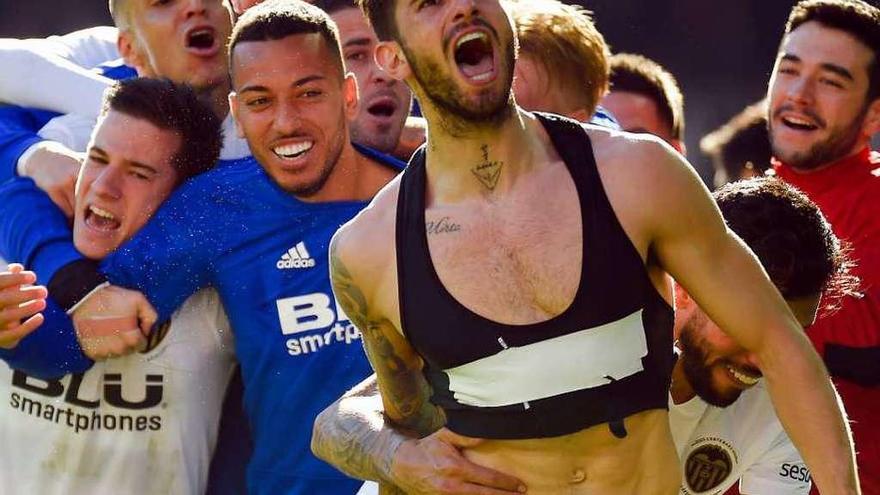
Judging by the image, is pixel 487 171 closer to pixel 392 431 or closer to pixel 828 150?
pixel 392 431

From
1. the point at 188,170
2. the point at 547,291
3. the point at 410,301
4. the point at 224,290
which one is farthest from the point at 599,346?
the point at 188,170

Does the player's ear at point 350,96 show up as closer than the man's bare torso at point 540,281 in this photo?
No

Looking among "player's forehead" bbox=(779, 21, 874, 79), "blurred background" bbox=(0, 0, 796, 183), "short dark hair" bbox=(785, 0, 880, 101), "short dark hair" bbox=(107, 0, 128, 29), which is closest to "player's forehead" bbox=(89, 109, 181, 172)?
"short dark hair" bbox=(107, 0, 128, 29)

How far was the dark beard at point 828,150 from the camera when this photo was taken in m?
5.17

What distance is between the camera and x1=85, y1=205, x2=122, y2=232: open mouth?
4.41 metres

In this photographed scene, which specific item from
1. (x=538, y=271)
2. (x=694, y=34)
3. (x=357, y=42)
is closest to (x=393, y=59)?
(x=538, y=271)

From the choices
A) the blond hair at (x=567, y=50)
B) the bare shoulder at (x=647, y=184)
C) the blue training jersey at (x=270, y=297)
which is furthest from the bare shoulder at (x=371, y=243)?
the blond hair at (x=567, y=50)

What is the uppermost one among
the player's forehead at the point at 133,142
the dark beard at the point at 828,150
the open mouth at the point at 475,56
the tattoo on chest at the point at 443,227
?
the open mouth at the point at 475,56

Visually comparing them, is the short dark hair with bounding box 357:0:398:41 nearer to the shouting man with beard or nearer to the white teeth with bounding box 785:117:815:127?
the shouting man with beard

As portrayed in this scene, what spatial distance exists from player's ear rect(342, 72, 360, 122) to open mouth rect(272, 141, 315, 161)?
174 mm

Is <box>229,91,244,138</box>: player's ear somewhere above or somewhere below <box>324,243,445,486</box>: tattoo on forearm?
above

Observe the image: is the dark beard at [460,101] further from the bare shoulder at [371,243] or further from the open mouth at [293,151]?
the open mouth at [293,151]

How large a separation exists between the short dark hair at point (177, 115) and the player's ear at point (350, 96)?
38 cm

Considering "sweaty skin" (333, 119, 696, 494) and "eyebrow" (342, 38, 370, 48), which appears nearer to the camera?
"sweaty skin" (333, 119, 696, 494)
